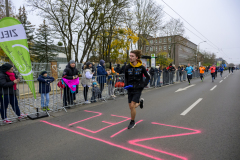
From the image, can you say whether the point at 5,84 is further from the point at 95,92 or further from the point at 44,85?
the point at 95,92

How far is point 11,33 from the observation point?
5.27 metres

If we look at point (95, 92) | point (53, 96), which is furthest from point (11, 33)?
point (95, 92)

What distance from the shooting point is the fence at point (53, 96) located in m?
5.03

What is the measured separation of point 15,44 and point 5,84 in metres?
1.46

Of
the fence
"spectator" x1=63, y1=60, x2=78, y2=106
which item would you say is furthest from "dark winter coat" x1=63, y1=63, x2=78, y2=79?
the fence

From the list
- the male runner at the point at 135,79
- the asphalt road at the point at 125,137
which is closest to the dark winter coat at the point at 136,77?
the male runner at the point at 135,79

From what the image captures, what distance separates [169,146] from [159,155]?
419 millimetres

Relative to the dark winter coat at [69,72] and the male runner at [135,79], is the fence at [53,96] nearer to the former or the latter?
the dark winter coat at [69,72]

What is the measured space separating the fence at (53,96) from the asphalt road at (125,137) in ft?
2.29

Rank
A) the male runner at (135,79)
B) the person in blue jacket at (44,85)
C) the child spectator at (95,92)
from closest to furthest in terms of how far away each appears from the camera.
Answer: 1. the male runner at (135,79)
2. the person in blue jacket at (44,85)
3. the child spectator at (95,92)

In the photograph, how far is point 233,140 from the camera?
3418 millimetres

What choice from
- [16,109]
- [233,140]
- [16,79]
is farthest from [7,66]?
[233,140]

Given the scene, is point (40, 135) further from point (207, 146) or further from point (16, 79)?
point (207, 146)

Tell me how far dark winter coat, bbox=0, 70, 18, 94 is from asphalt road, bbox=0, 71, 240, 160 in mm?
1016
